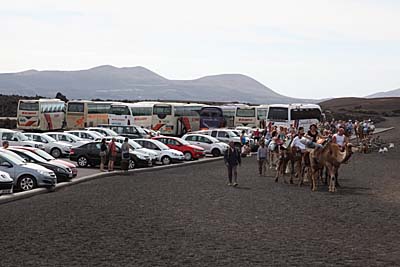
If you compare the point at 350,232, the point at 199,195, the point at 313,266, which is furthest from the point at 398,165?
the point at 313,266

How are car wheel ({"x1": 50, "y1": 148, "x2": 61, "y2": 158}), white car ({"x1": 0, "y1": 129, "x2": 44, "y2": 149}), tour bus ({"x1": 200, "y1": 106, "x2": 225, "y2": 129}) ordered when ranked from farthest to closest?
tour bus ({"x1": 200, "y1": 106, "x2": 225, "y2": 129}) < car wheel ({"x1": 50, "y1": 148, "x2": 61, "y2": 158}) < white car ({"x1": 0, "y1": 129, "x2": 44, "y2": 149})

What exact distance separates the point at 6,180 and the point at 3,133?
17917 millimetres

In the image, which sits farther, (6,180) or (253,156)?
(253,156)

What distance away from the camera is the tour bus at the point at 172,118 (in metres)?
62.0

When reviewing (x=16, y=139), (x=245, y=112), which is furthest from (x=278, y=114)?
(x=16, y=139)

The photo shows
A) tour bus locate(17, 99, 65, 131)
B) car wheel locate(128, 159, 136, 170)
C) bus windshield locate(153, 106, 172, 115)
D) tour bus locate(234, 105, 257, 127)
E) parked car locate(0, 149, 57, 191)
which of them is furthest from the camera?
tour bus locate(234, 105, 257, 127)

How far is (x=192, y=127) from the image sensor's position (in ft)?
209

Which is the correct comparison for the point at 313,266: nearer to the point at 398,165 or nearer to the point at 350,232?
the point at 350,232

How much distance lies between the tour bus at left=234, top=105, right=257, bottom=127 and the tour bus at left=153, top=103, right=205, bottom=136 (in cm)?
750

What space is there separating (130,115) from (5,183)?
38782 mm

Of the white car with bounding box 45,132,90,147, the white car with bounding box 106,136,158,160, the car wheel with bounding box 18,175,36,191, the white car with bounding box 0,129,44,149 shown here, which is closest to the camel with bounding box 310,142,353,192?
the car wheel with bounding box 18,175,36,191

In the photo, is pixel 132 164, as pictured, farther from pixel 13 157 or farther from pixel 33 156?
pixel 13 157

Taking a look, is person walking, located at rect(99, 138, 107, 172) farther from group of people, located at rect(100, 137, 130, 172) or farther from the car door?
the car door

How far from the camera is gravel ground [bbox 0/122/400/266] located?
13648 mm
